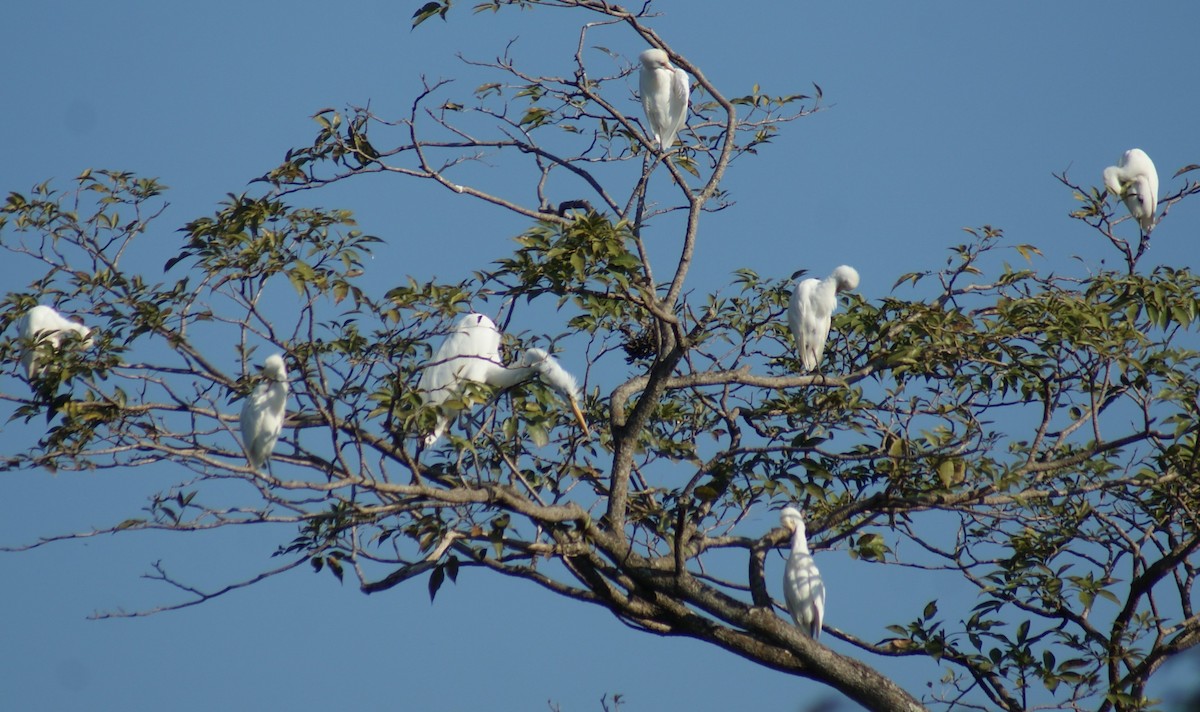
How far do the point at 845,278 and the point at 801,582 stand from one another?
1858mm

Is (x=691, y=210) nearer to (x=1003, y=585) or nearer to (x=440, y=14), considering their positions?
(x=440, y=14)

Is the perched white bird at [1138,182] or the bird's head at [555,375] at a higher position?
the perched white bird at [1138,182]

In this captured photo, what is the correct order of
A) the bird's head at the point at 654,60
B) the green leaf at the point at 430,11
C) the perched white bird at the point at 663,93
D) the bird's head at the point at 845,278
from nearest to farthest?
1. the green leaf at the point at 430,11
2. the bird's head at the point at 845,278
3. the perched white bird at the point at 663,93
4. the bird's head at the point at 654,60

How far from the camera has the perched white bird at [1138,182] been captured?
6.54 m

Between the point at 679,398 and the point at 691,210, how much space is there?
114 cm

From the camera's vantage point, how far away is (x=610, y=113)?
193 inches

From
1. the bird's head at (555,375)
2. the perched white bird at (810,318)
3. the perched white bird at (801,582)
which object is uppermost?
the perched white bird at (810,318)

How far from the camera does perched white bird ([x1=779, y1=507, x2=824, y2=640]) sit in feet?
17.1

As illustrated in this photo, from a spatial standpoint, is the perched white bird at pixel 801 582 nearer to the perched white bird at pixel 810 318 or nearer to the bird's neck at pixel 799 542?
the bird's neck at pixel 799 542

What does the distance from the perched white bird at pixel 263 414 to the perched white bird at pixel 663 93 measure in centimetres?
295

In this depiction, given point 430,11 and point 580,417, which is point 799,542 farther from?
point 430,11

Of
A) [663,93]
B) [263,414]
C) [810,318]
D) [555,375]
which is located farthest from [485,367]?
[663,93]

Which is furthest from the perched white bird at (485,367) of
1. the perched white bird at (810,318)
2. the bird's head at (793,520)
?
Answer: the perched white bird at (810,318)

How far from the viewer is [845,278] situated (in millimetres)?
6383
